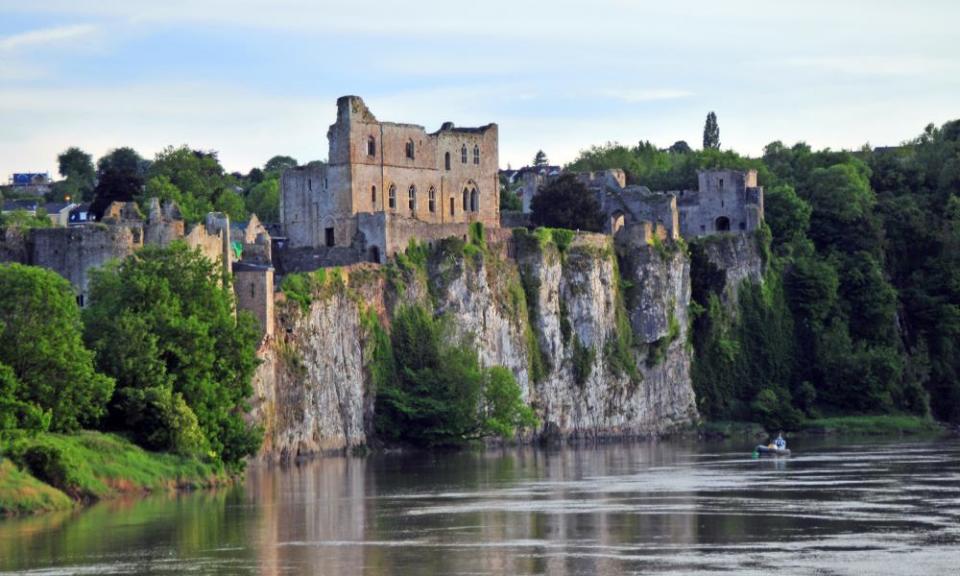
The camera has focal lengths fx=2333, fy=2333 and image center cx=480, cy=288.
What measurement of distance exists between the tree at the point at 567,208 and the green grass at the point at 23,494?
60822 mm

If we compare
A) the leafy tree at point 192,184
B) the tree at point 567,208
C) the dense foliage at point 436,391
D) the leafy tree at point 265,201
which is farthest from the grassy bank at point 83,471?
the leafy tree at point 265,201

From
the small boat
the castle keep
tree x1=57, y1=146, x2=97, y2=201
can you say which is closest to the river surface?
the small boat

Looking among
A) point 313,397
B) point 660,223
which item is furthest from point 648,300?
point 313,397

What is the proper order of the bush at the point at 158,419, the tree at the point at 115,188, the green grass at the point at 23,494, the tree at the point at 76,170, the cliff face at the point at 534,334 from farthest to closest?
1. the tree at the point at 76,170
2. the tree at the point at 115,188
3. the cliff face at the point at 534,334
4. the bush at the point at 158,419
5. the green grass at the point at 23,494

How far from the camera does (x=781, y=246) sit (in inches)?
5472

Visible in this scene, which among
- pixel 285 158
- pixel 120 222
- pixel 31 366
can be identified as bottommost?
pixel 31 366

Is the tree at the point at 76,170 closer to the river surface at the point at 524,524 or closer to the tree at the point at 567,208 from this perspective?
the tree at the point at 567,208

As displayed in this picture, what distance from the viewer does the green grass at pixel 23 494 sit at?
228 ft

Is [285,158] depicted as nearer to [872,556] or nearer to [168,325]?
[168,325]

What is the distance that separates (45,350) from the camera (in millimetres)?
73562

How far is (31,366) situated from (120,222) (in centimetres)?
1606

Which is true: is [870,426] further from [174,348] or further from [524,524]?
[524,524]

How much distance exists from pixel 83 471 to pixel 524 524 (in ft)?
50.4

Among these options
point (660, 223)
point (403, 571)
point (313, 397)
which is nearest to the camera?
point (403, 571)
